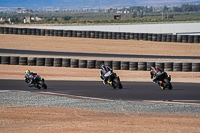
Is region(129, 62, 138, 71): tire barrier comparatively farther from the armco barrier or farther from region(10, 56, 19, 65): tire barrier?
region(10, 56, 19, 65): tire barrier

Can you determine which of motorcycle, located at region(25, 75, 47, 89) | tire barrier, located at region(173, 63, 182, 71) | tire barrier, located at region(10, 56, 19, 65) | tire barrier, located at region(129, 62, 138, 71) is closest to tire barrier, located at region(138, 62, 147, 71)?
tire barrier, located at region(129, 62, 138, 71)

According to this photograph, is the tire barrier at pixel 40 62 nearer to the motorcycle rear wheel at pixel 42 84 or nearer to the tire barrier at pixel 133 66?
the tire barrier at pixel 133 66

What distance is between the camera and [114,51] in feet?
113

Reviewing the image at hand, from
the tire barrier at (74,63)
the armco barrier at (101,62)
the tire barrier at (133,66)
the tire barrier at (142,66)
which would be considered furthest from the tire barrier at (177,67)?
the tire barrier at (74,63)

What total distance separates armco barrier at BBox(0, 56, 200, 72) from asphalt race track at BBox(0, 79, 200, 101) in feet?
16.6

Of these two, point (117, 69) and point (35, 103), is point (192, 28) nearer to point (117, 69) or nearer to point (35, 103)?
point (117, 69)

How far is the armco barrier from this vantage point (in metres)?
23.4

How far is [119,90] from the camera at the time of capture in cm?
1653

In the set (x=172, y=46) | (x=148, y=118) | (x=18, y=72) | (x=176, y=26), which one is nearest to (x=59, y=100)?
(x=148, y=118)

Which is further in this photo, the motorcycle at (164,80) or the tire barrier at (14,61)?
the tire barrier at (14,61)

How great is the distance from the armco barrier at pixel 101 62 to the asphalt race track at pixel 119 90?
16.6ft

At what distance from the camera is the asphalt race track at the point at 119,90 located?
15.2m

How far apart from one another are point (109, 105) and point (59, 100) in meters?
1.88

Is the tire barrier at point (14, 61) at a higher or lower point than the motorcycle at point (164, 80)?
lower
